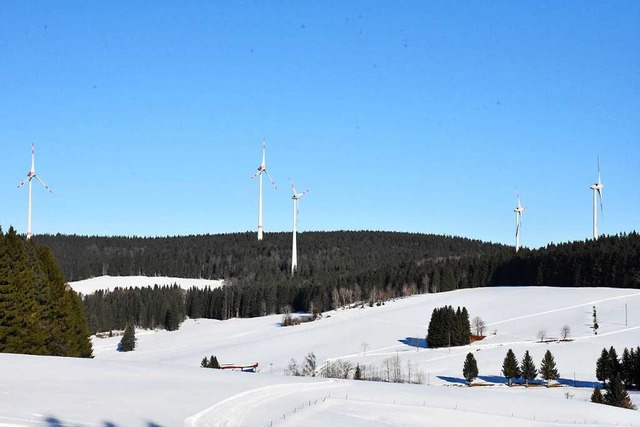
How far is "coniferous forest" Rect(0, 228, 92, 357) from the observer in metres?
63.8

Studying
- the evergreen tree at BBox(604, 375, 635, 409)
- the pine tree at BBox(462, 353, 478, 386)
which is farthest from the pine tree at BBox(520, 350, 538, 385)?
the evergreen tree at BBox(604, 375, 635, 409)

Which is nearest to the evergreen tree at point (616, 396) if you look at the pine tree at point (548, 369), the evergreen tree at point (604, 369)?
the evergreen tree at point (604, 369)

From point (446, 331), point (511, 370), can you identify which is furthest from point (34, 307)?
point (446, 331)

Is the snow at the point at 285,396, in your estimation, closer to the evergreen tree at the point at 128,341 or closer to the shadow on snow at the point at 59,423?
the shadow on snow at the point at 59,423

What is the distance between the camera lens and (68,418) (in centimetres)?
3491

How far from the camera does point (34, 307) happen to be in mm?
66375

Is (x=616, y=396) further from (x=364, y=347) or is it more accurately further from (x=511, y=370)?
(x=364, y=347)

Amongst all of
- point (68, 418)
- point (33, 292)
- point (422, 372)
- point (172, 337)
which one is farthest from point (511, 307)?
point (68, 418)

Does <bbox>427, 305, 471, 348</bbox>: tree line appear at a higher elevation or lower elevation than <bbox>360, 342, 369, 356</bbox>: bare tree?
higher

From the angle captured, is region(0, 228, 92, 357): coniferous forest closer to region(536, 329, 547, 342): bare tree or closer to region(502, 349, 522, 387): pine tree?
region(502, 349, 522, 387): pine tree

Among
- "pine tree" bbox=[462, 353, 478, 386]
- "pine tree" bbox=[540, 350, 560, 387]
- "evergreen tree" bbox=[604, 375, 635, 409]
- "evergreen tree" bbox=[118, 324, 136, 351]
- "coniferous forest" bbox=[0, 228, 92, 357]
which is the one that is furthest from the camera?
"evergreen tree" bbox=[118, 324, 136, 351]

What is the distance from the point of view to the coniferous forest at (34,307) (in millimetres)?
63812

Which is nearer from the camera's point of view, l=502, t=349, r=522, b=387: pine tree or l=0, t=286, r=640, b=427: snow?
l=0, t=286, r=640, b=427: snow

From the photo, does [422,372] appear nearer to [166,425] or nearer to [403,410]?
[403,410]
